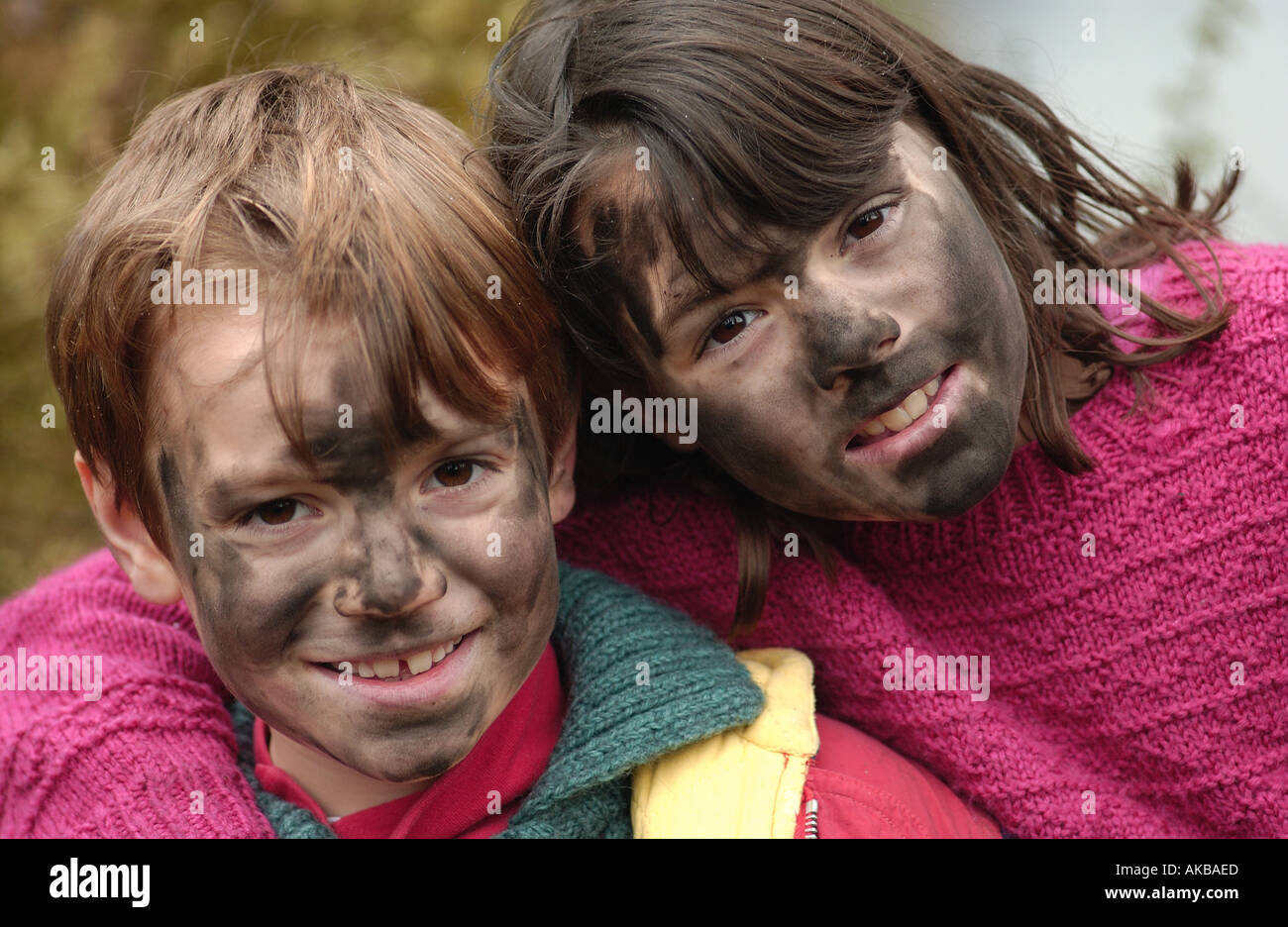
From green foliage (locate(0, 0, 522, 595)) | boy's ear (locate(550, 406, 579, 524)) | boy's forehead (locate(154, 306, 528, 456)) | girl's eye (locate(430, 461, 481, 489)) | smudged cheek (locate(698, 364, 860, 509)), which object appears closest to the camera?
boy's forehead (locate(154, 306, 528, 456))

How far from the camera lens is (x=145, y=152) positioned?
1829mm

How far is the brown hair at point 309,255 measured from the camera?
1.58 m

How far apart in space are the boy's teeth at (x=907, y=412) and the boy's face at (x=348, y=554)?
1.62 feet

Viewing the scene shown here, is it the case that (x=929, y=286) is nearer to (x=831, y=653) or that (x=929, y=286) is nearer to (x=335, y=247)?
(x=831, y=653)

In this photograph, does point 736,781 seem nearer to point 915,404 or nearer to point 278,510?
point 915,404

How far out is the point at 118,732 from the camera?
196 centimetres

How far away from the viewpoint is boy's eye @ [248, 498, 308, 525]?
1.62 m

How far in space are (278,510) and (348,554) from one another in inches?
4.6

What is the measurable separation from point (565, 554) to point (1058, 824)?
907 millimetres

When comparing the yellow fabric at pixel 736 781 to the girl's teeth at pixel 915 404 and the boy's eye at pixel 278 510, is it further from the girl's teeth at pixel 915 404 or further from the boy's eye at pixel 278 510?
the boy's eye at pixel 278 510

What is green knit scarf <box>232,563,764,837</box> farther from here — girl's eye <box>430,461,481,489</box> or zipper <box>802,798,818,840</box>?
girl's eye <box>430,461,481,489</box>

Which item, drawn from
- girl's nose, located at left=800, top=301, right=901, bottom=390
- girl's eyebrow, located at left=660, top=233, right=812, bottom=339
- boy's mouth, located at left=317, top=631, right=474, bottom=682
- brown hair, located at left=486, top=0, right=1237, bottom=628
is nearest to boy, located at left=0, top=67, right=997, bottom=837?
boy's mouth, located at left=317, top=631, right=474, bottom=682

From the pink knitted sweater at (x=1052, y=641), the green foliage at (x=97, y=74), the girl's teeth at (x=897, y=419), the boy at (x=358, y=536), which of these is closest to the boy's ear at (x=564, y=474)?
the boy at (x=358, y=536)
